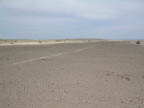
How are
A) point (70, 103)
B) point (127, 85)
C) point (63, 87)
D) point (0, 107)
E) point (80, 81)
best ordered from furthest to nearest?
point (80, 81) < point (127, 85) < point (63, 87) < point (70, 103) < point (0, 107)

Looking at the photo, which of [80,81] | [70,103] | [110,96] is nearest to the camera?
[70,103]

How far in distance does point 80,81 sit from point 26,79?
2478 millimetres

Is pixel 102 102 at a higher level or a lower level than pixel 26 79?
lower

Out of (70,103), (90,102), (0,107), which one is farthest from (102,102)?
(0,107)

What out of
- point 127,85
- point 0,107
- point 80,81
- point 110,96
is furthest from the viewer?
point 80,81

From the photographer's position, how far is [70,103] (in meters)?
4.65

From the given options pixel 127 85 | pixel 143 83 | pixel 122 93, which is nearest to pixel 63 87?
pixel 122 93

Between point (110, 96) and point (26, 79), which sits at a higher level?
point (26, 79)

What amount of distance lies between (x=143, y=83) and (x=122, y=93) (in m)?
1.87

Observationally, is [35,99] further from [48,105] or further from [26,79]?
[26,79]

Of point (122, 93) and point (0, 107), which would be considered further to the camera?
point (122, 93)

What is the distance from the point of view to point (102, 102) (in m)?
4.73

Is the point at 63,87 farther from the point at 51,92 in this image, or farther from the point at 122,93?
the point at 122,93

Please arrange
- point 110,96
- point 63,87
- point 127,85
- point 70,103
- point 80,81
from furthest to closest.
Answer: point 80,81 → point 127,85 → point 63,87 → point 110,96 → point 70,103
